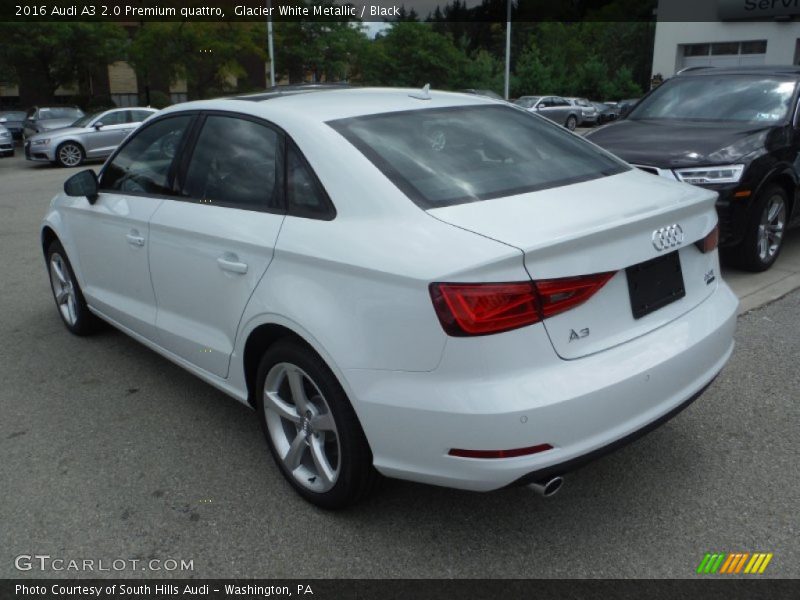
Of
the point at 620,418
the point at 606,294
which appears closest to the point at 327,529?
the point at 620,418

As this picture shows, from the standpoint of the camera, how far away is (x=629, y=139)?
6867 mm

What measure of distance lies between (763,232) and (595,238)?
4479 millimetres

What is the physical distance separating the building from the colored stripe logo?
33.6 metres

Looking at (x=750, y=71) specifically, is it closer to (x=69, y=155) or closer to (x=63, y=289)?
(x=63, y=289)

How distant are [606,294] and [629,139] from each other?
4.71 metres

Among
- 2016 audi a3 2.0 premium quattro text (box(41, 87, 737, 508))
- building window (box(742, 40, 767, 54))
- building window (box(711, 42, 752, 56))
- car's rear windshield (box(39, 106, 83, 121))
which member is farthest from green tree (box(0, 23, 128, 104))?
2016 audi a3 2.0 premium quattro text (box(41, 87, 737, 508))

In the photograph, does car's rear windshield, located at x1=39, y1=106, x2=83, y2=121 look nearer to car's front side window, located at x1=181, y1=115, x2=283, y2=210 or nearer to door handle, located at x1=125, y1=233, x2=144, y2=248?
door handle, located at x1=125, y1=233, x2=144, y2=248

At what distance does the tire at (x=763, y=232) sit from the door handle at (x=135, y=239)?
471 centimetres

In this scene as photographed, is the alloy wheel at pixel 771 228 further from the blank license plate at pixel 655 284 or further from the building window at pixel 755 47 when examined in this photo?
the building window at pixel 755 47

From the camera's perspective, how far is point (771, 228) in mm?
6457

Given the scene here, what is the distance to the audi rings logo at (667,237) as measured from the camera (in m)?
2.76

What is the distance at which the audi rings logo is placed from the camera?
2764mm
